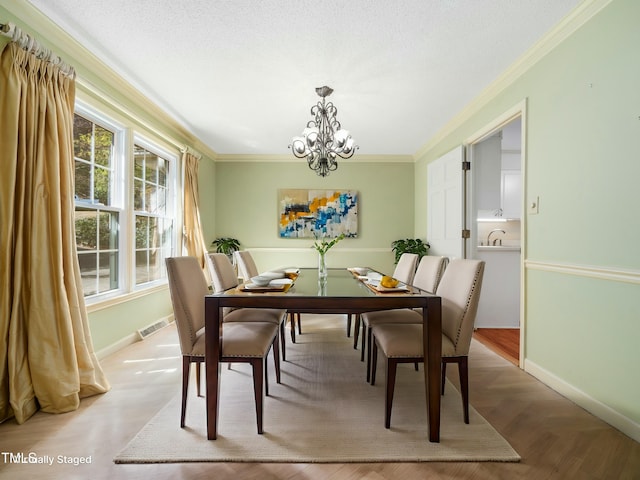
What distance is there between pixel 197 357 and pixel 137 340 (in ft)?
6.46

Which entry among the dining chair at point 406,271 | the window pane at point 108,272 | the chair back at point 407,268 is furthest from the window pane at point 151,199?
the chair back at point 407,268

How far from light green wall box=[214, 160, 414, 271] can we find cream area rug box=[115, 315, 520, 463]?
320cm

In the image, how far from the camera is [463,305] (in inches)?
68.4

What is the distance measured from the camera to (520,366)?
2.61m

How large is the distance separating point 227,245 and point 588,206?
4.59 metres

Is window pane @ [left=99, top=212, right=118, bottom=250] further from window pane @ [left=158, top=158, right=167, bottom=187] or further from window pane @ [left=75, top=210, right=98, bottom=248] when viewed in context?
window pane @ [left=158, top=158, right=167, bottom=187]

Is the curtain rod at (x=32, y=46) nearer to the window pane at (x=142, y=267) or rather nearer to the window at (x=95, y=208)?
the window at (x=95, y=208)

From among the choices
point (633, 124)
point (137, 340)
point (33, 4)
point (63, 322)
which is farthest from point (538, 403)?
point (33, 4)

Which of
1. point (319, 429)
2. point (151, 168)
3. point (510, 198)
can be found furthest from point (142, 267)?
point (510, 198)

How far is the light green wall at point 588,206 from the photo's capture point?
1731mm

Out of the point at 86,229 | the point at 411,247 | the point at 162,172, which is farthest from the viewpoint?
the point at 411,247

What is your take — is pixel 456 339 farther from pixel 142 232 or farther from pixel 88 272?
pixel 142 232

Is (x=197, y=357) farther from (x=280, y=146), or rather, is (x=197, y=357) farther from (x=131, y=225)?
(x=280, y=146)

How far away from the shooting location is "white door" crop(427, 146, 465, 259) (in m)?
3.75
